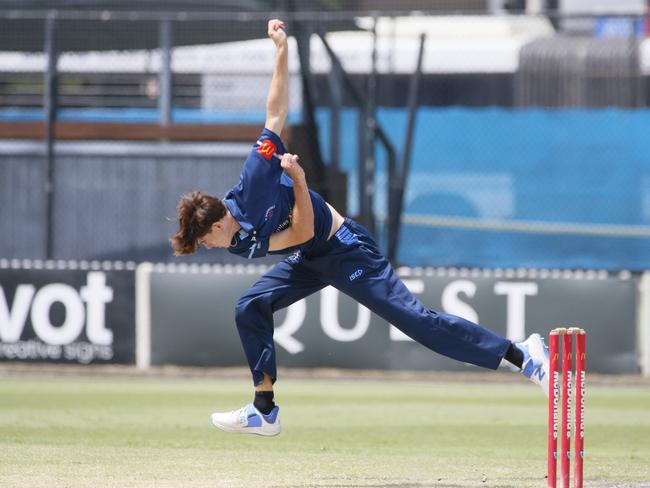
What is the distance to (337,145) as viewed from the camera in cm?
1517

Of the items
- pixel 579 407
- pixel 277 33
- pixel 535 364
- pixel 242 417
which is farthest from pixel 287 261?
pixel 579 407

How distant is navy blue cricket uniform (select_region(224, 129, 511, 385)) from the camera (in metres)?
7.07

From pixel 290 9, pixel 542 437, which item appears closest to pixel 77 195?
pixel 290 9

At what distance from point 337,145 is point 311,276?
25.4ft

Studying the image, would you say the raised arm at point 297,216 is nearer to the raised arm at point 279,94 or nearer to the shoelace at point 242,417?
the raised arm at point 279,94

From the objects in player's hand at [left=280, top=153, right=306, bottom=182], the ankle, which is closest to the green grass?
the ankle

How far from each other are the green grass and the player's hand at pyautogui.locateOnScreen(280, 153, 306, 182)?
1.76 metres

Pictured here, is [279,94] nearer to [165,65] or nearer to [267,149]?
[267,149]

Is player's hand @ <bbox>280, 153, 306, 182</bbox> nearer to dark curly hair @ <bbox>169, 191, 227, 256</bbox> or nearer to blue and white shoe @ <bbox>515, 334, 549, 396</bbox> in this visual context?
dark curly hair @ <bbox>169, 191, 227, 256</bbox>

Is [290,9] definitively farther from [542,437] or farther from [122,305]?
[542,437]

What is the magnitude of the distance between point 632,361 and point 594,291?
84 centimetres

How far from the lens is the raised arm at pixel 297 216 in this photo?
7000 millimetres

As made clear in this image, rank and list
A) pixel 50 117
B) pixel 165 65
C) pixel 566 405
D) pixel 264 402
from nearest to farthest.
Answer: pixel 566 405, pixel 264 402, pixel 165 65, pixel 50 117

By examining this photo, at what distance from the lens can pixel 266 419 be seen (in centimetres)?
751
